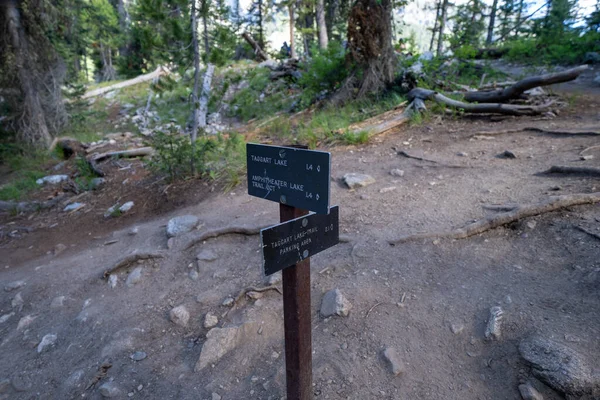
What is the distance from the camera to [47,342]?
364 centimetres

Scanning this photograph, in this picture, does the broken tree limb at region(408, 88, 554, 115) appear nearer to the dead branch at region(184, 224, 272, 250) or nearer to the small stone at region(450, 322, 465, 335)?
the dead branch at region(184, 224, 272, 250)

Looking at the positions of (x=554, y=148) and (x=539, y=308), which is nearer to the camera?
(x=539, y=308)

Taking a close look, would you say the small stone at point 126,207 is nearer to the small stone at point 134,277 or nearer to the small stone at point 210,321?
the small stone at point 134,277

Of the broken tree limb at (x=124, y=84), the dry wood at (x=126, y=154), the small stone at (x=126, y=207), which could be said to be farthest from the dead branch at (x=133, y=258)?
the broken tree limb at (x=124, y=84)

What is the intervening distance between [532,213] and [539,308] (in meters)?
1.26

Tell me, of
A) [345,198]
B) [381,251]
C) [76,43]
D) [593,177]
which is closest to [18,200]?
[76,43]

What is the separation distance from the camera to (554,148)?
5.77m

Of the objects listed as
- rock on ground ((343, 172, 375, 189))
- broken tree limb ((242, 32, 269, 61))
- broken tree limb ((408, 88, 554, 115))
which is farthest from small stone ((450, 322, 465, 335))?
broken tree limb ((242, 32, 269, 61))

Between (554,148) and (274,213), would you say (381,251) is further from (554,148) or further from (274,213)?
(554,148)

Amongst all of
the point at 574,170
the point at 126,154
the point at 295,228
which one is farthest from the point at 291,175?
the point at 126,154

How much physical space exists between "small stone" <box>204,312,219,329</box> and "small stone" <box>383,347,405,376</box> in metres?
1.53

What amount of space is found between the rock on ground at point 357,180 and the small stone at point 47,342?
3819 millimetres

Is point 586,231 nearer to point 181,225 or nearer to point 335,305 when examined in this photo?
point 335,305

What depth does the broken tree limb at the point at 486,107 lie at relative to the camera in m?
7.55
